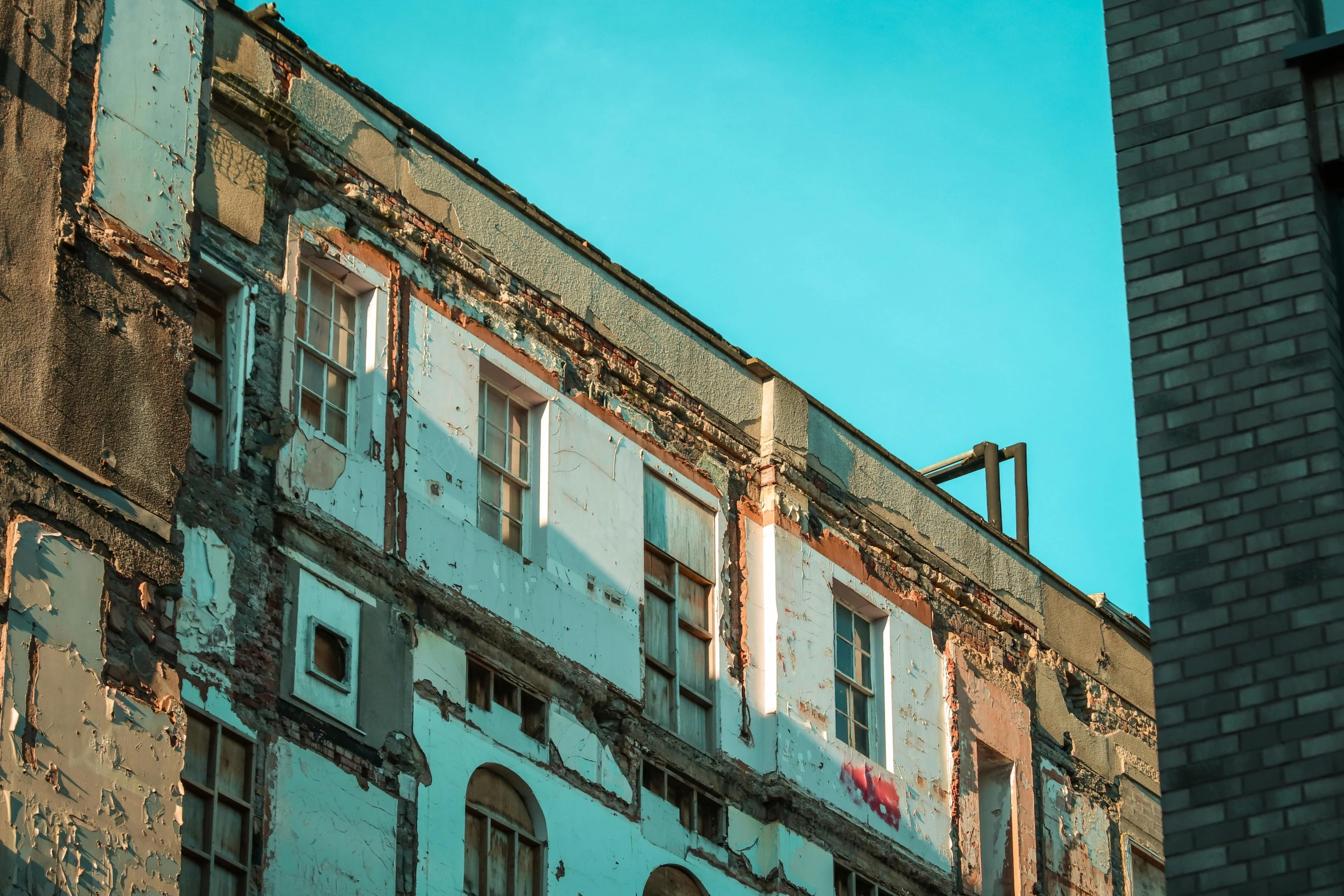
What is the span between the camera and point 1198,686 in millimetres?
12953

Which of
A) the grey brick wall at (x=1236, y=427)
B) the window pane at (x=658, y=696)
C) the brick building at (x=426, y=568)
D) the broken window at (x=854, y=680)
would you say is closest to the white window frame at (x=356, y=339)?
the brick building at (x=426, y=568)

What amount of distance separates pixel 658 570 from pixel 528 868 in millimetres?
3741

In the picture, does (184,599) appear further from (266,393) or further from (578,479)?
(578,479)

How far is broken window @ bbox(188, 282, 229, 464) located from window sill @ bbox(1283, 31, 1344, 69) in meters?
8.39

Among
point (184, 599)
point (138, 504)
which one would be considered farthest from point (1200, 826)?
point (184, 599)

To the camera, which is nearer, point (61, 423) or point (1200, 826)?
point (1200, 826)

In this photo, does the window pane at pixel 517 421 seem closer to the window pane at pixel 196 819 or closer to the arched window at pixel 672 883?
the arched window at pixel 672 883

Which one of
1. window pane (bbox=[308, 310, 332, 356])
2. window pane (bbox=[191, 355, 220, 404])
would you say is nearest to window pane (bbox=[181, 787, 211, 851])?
window pane (bbox=[191, 355, 220, 404])

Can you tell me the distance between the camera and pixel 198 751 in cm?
1717

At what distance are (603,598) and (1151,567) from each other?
871 centimetres

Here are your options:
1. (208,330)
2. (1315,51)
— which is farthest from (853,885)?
(1315,51)

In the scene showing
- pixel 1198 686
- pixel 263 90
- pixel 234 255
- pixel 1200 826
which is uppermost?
pixel 263 90

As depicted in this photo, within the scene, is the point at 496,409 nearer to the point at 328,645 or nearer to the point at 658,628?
the point at 658,628

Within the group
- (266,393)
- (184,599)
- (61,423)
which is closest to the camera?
(61,423)
